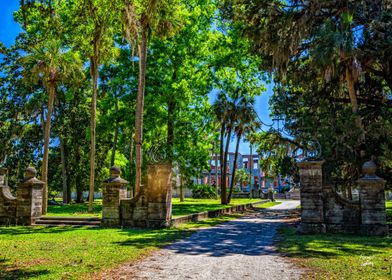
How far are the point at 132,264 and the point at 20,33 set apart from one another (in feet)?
69.4

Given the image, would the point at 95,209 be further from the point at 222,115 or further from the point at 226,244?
the point at 226,244

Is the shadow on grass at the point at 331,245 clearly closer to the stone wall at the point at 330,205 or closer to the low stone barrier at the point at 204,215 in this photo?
the stone wall at the point at 330,205

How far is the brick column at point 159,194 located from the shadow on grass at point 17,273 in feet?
23.8

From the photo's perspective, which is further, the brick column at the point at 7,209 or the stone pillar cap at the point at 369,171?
the brick column at the point at 7,209

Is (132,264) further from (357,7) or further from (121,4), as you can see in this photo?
(357,7)

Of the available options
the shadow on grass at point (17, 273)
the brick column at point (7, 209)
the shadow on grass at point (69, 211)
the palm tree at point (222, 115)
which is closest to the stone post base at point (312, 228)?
the shadow on grass at point (17, 273)

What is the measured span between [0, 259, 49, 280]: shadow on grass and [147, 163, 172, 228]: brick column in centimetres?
725

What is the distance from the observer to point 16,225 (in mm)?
15523

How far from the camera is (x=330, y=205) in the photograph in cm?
1251

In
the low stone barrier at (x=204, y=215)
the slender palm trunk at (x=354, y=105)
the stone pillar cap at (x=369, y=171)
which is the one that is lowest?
the low stone barrier at (x=204, y=215)

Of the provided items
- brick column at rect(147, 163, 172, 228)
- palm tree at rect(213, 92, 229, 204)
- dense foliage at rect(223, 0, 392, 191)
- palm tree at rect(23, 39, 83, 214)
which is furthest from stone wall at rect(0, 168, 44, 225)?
palm tree at rect(213, 92, 229, 204)

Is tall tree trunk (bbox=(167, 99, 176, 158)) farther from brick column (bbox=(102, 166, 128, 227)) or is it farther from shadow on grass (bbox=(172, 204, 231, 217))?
brick column (bbox=(102, 166, 128, 227))

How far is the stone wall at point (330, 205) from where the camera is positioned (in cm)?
1191

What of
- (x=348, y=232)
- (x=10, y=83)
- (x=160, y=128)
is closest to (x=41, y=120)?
(x=10, y=83)
